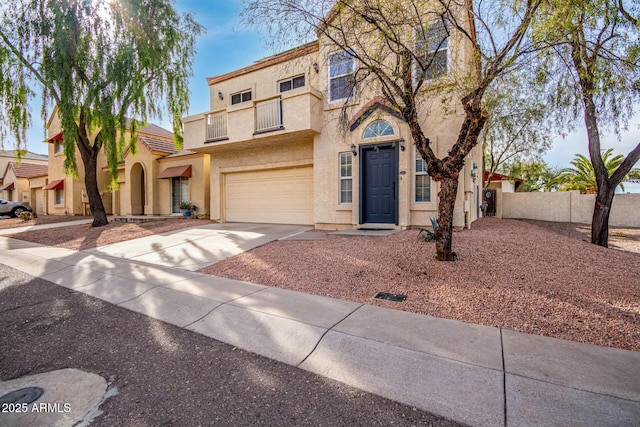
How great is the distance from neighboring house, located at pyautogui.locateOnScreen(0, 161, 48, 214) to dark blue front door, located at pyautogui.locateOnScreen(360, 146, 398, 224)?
2702cm

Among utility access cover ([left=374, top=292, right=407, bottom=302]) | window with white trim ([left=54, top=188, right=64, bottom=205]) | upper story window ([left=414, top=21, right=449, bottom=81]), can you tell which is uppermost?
upper story window ([left=414, top=21, right=449, bottom=81])

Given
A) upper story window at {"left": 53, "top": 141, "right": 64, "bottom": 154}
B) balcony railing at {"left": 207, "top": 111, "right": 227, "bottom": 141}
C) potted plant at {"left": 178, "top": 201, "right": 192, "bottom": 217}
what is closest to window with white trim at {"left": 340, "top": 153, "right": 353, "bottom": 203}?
balcony railing at {"left": 207, "top": 111, "right": 227, "bottom": 141}

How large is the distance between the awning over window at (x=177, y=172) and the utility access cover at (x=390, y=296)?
1368 cm

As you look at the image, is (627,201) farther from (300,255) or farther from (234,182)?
(234,182)

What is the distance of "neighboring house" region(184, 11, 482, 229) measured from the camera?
9242 mm

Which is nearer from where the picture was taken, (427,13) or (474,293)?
(474,293)

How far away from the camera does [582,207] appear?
1409 centimetres

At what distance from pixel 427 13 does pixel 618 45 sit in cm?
306

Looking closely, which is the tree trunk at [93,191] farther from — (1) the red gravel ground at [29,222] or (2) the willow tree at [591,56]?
(2) the willow tree at [591,56]

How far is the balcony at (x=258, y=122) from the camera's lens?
33.8 ft

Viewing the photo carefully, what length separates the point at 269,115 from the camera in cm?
1125

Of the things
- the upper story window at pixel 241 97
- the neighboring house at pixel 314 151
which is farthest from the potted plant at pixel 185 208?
the upper story window at pixel 241 97

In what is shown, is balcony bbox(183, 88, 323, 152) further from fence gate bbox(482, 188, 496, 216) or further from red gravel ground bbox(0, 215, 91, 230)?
red gravel ground bbox(0, 215, 91, 230)

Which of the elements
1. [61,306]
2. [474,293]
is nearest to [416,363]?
[474,293]
